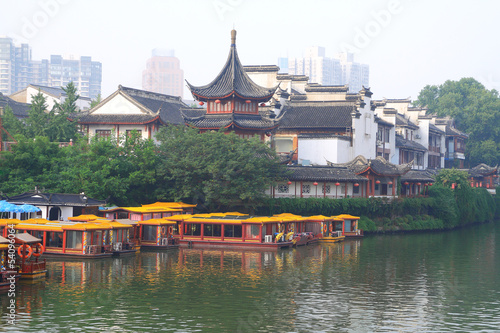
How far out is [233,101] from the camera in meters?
58.8

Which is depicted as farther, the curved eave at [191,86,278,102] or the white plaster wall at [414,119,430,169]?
the white plaster wall at [414,119,430,169]

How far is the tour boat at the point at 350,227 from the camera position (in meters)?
52.4

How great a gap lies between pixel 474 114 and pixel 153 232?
7559 cm

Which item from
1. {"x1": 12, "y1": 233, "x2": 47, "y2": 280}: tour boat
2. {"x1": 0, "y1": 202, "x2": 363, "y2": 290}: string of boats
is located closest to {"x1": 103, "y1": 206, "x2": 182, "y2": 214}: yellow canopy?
{"x1": 0, "y1": 202, "x2": 363, "y2": 290}: string of boats

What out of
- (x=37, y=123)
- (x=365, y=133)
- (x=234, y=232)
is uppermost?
(x=365, y=133)

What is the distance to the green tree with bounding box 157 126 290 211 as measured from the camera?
50.2 m

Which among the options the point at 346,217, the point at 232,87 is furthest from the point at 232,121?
the point at 346,217

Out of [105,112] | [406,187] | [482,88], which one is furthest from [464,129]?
[105,112]

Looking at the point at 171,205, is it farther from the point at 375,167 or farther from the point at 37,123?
the point at 37,123

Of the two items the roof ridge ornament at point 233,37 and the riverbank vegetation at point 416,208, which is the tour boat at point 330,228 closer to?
the riverbank vegetation at point 416,208

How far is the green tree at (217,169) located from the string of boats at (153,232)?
186 centimetres

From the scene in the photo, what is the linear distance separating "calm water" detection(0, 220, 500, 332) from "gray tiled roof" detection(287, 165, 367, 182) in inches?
553

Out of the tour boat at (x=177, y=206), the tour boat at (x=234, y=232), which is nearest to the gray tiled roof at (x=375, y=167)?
the tour boat at (x=234, y=232)

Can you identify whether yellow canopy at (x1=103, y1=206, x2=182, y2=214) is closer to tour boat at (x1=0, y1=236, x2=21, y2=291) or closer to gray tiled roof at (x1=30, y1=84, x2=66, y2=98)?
tour boat at (x1=0, y1=236, x2=21, y2=291)
